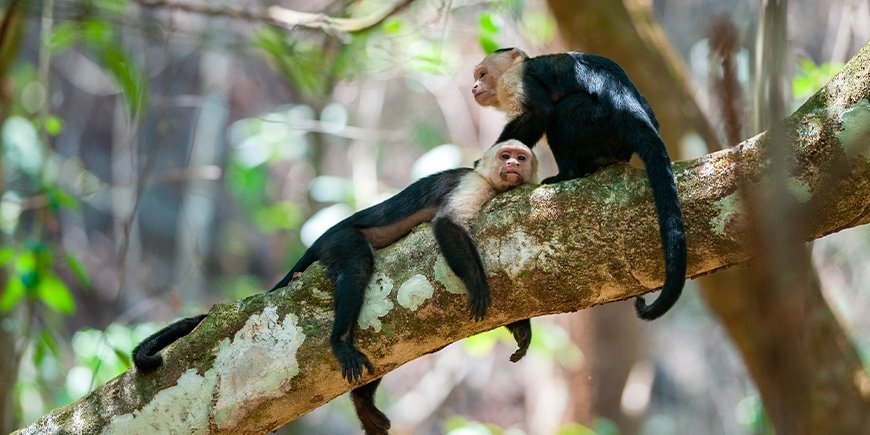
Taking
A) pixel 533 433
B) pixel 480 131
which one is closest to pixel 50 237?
pixel 480 131

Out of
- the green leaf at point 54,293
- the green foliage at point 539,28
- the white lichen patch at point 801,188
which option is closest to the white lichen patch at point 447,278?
the white lichen patch at point 801,188

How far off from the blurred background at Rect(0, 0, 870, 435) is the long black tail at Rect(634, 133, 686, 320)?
0.39 metres

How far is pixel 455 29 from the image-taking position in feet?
23.6

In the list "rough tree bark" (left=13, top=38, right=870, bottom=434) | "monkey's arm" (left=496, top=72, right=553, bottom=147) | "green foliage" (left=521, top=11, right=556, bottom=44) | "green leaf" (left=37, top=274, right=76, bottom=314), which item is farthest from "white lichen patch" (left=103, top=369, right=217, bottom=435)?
"green foliage" (left=521, top=11, right=556, bottom=44)

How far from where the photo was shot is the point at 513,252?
2.65 meters

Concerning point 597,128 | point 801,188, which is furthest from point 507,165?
point 801,188

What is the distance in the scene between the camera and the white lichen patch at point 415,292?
2.67 meters

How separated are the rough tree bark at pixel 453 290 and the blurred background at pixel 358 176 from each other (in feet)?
1.47

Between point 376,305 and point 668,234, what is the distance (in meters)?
0.95

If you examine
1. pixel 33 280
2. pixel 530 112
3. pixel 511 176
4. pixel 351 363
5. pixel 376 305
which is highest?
pixel 530 112

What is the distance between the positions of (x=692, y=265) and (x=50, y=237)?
9077 millimetres

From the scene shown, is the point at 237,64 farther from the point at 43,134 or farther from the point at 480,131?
the point at 43,134

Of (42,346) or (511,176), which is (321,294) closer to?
(511,176)

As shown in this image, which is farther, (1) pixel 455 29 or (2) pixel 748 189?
(1) pixel 455 29
